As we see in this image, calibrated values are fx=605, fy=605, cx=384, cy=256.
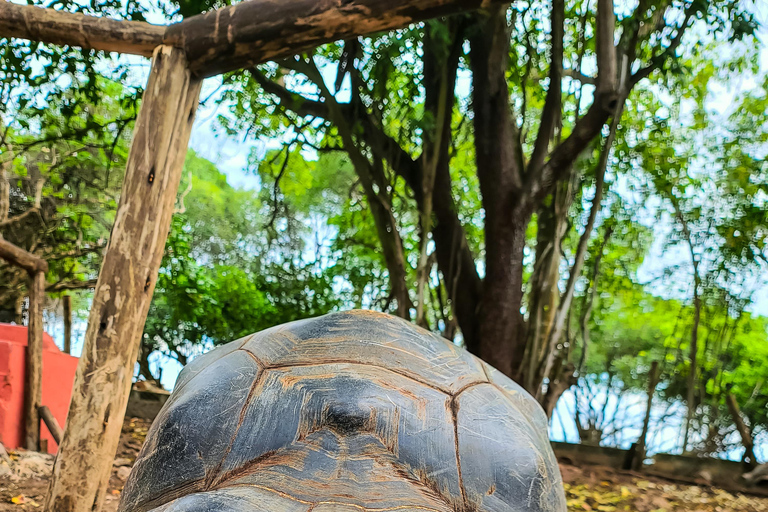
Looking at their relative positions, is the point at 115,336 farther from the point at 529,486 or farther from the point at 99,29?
the point at 529,486

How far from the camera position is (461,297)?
420 centimetres

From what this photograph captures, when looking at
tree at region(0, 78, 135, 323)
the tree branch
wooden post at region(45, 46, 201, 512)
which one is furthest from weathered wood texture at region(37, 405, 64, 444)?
the tree branch

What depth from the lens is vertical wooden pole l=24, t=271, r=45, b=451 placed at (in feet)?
12.6

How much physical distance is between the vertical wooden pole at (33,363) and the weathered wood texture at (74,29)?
2176mm

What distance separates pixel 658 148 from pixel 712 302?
62.6 inches

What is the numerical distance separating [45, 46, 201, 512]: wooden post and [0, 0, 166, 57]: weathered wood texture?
93 millimetres

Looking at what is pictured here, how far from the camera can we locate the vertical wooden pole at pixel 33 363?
3.84 metres

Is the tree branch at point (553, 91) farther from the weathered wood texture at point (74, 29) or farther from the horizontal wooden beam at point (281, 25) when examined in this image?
the weathered wood texture at point (74, 29)

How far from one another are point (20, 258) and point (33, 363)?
679 mm

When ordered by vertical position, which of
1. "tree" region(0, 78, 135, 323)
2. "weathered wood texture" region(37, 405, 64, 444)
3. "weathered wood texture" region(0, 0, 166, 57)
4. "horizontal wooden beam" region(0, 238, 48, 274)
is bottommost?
"weathered wood texture" region(37, 405, 64, 444)

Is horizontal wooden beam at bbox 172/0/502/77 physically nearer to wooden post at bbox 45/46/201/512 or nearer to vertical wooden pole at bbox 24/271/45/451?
wooden post at bbox 45/46/201/512

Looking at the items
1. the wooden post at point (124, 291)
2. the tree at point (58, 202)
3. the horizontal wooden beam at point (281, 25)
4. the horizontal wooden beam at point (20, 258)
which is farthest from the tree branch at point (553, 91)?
the tree at point (58, 202)

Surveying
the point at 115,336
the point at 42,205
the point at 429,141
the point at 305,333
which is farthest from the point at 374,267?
the point at 305,333

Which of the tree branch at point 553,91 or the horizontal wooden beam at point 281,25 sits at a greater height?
the tree branch at point 553,91
